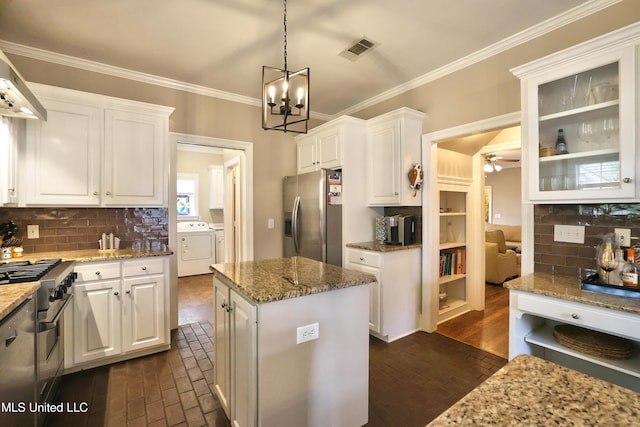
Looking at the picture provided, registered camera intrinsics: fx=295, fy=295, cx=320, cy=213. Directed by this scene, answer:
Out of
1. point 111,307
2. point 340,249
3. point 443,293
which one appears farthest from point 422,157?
point 111,307

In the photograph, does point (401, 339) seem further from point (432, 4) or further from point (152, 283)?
point (432, 4)

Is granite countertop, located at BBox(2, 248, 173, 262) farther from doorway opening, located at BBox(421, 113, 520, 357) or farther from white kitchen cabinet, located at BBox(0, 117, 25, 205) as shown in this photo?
doorway opening, located at BBox(421, 113, 520, 357)

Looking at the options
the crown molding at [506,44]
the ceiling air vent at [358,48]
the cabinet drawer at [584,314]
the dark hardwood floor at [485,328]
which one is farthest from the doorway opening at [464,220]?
the cabinet drawer at [584,314]

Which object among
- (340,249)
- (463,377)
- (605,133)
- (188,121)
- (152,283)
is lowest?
(463,377)

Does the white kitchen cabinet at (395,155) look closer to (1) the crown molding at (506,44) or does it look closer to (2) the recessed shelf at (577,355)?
(1) the crown molding at (506,44)

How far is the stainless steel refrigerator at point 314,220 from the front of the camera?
10.7 ft

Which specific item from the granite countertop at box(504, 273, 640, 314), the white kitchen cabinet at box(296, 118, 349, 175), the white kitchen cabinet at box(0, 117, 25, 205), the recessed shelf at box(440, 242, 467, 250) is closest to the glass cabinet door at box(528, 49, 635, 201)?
the granite countertop at box(504, 273, 640, 314)

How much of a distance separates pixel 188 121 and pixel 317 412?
315 cm

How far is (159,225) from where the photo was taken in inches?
125

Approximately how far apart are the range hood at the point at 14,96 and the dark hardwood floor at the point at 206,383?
1995 mm

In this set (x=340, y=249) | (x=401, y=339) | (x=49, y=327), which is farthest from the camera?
(x=340, y=249)

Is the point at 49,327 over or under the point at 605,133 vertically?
under

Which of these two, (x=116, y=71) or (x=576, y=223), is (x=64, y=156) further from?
(x=576, y=223)

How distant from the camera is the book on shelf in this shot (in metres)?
3.56
